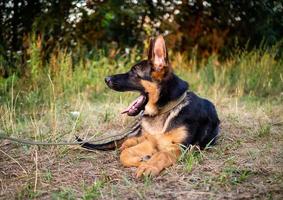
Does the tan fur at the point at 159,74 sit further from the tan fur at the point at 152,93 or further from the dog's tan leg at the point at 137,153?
the dog's tan leg at the point at 137,153

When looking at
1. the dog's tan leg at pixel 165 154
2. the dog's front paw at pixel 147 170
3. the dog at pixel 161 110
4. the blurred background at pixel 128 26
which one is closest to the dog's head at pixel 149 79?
the dog at pixel 161 110

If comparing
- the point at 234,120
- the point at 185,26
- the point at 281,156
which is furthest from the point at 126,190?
the point at 185,26

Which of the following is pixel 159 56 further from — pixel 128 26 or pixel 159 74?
pixel 128 26

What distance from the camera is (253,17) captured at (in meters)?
11.8

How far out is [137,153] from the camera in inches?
192

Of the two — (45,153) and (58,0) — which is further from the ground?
(58,0)

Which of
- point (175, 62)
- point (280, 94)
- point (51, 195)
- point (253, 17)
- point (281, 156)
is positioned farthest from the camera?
point (253, 17)

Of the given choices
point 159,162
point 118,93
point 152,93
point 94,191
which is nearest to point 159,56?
point 152,93

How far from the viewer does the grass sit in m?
3.92

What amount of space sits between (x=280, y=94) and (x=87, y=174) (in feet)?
17.2

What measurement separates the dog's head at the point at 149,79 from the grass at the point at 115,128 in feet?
2.05

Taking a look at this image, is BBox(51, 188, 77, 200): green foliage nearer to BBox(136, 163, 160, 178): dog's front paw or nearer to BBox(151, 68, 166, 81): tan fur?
BBox(136, 163, 160, 178): dog's front paw

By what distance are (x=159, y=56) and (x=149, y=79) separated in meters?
0.27

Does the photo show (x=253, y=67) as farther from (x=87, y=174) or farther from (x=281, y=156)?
(x=87, y=174)
